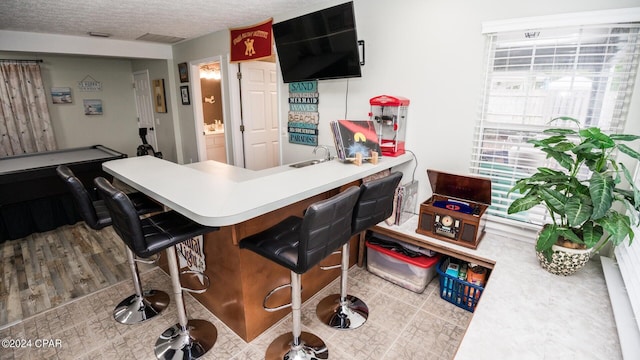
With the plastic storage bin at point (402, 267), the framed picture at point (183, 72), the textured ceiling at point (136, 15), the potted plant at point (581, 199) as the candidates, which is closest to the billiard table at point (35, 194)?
the textured ceiling at point (136, 15)

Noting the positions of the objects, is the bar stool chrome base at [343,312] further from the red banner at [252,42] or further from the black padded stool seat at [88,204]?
the red banner at [252,42]

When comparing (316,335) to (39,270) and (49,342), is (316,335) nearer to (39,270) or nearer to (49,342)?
(49,342)

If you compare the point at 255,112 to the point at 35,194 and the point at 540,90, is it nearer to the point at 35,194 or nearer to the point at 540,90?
the point at 35,194

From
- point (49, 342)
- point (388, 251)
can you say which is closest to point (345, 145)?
point (388, 251)

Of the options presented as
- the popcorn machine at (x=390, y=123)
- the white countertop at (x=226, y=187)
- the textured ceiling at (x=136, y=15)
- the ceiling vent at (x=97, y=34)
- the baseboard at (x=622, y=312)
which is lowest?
the baseboard at (x=622, y=312)

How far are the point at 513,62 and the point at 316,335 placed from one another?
89.3 inches

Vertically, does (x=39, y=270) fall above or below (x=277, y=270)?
below

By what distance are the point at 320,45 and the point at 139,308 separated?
2.57 m

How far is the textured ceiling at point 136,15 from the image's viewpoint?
9.77 feet

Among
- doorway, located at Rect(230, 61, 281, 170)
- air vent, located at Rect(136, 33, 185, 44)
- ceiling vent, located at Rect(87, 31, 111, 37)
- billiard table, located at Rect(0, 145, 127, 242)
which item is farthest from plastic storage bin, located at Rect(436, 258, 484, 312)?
ceiling vent, located at Rect(87, 31, 111, 37)

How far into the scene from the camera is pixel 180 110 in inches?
211

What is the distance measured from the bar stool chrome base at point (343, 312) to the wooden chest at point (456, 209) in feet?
2.34

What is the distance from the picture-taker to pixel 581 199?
1.56m

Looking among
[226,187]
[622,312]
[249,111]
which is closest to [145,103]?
[249,111]
